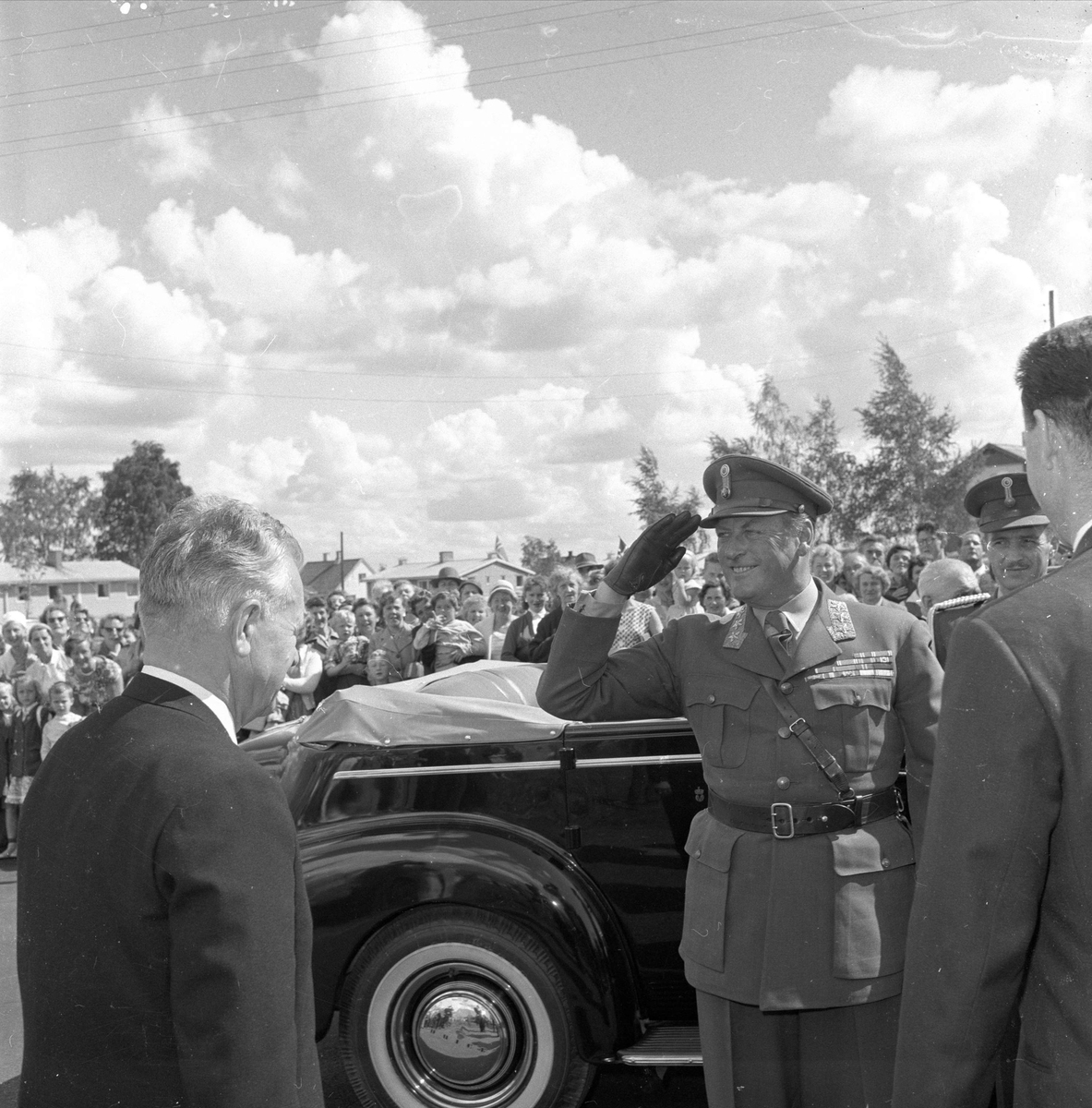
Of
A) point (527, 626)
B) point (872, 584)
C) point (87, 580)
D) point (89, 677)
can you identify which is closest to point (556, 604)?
point (527, 626)

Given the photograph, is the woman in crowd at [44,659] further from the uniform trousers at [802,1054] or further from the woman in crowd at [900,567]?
the uniform trousers at [802,1054]

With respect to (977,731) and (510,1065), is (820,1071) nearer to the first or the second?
(510,1065)

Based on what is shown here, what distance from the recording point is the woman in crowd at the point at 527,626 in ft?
21.5

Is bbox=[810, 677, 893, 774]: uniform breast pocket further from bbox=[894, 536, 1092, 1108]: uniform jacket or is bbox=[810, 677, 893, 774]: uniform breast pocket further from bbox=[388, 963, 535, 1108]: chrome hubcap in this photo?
bbox=[388, 963, 535, 1108]: chrome hubcap

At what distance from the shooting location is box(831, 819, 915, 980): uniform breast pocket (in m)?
2.47

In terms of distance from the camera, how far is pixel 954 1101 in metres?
1.37

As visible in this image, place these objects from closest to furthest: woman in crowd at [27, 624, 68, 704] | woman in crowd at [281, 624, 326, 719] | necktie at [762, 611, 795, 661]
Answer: necktie at [762, 611, 795, 661]
woman in crowd at [281, 624, 326, 719]
woman in crowd at [27, 624, 68, 704]

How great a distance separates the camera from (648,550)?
109 inches

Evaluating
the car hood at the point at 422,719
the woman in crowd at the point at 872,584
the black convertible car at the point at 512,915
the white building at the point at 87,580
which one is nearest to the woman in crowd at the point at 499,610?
the woman in crowd at the point at 872,584

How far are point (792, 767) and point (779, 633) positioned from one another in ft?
1.09

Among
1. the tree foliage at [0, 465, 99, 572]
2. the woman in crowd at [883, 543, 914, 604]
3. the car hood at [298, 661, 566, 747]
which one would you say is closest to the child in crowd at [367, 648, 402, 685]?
the woman in crowd at [883, 543, 914, 604]

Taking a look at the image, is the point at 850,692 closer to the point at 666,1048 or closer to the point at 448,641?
the point at 666,1048

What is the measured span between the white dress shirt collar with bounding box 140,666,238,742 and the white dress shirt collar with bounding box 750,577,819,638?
1.60m

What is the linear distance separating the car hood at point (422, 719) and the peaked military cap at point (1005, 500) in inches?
59.5
